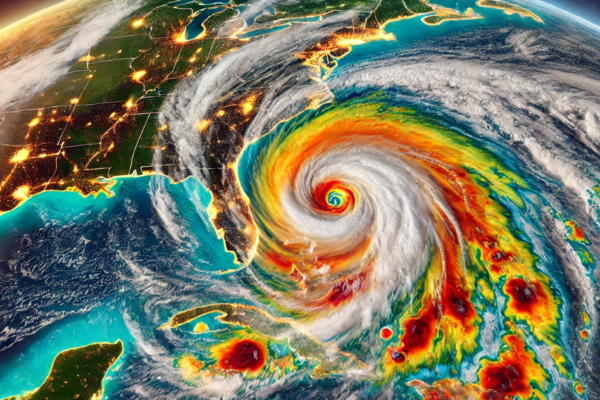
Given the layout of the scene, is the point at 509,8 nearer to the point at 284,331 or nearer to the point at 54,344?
the point at 284,331

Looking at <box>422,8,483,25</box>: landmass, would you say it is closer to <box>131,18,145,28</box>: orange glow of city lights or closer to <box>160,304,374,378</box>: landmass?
<box>131,18,145,28</box>: orange glow of city lights

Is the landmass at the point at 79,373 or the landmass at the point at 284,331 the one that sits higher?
the landmass at the point at 284,331

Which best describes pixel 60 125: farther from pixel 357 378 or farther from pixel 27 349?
pixel 357 378

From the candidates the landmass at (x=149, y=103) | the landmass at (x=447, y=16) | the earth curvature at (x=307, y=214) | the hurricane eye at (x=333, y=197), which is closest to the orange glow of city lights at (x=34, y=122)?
the landmass at (x=149, y=103)

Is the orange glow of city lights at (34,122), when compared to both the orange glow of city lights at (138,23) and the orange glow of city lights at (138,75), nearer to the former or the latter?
the orange glow of city lights at (138,75)

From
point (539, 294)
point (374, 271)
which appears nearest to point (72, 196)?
point (374, 271)

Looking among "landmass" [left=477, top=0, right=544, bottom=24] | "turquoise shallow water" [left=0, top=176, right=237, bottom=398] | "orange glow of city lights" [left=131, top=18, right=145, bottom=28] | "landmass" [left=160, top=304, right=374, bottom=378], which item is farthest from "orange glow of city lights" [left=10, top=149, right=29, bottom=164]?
"landmass" [left=477, top=0, right=544, bottom=24]
